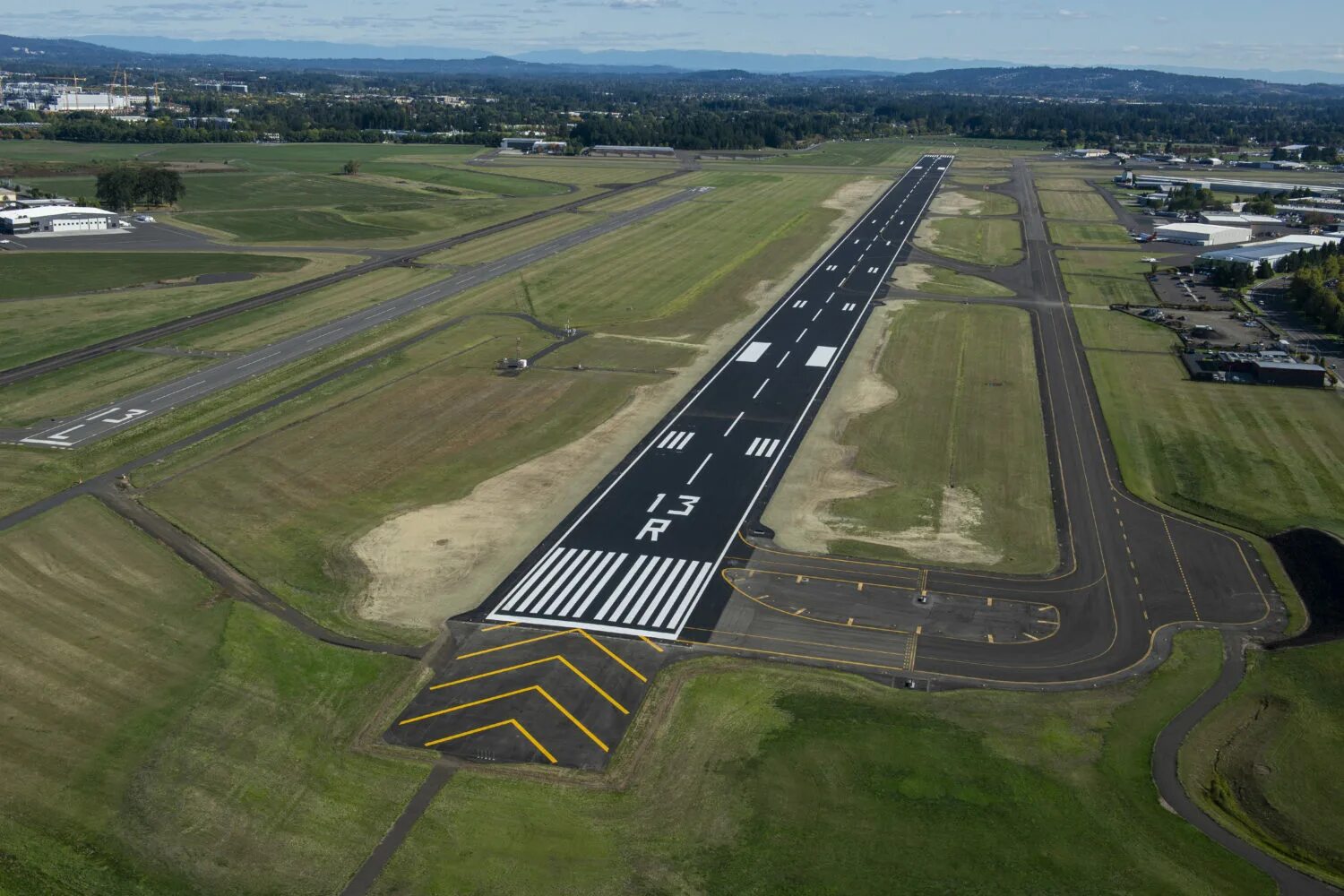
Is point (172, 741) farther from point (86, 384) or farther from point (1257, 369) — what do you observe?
point (1257, 369)

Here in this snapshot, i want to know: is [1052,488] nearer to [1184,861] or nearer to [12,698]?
[1184,861]

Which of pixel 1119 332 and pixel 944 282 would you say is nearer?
pixel 1119 332

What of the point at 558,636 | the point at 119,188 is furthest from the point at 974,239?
the point at 119,188

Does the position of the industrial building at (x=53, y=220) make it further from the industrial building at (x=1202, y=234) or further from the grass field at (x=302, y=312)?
the industrial building at (x=1202, y=234)

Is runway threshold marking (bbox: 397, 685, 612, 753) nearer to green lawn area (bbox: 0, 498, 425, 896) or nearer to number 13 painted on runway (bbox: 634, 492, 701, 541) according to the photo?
green lawn area (bbox: 0, 498, 425, 896)

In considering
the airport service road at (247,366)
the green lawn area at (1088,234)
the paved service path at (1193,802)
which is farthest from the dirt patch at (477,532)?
the green lawn area at (1088,234)

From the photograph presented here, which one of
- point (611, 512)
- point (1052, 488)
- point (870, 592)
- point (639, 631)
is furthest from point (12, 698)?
point (1052, 488)

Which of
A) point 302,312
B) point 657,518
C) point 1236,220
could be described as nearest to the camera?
point 657,518
